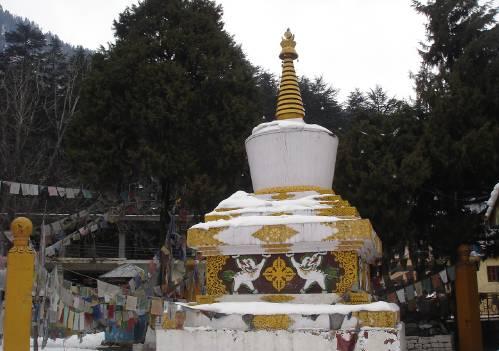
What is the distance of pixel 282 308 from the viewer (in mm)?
6930

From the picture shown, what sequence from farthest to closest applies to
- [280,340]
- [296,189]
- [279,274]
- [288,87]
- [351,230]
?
[288,87] < [296,189] < [279,274] < [351,230] < [280,340]

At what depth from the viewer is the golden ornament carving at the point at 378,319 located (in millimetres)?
6488

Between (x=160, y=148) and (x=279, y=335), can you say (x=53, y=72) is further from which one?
(x=279, y=335)

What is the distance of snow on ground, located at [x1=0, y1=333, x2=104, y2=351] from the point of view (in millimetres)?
13431

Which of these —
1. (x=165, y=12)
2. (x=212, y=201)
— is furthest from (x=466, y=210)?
(x=165, y=12)

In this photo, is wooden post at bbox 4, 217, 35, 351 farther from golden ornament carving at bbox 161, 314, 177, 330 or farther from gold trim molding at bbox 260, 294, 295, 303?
gold trim molding at bbox 260, 294, 295, 303

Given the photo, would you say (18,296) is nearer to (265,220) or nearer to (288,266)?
(265,220)

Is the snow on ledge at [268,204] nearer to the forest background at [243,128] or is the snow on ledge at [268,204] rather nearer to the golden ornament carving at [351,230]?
the golden ornament carving at [351,230]

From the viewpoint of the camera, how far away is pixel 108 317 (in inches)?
436

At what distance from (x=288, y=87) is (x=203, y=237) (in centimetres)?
298

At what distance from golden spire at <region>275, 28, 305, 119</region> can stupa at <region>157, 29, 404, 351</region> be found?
0.58 metres

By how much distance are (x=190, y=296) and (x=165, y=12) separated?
8552 mm

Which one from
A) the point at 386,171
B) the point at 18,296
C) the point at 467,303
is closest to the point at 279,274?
the point at 18,296

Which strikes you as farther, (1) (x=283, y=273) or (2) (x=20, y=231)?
(2) (x=20, y=231)
